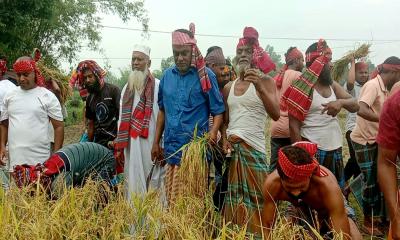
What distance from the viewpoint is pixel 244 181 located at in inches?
129

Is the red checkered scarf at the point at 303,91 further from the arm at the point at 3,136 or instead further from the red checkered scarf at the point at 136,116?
the arm at the point at 3,136

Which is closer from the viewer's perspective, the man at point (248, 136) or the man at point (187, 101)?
the man at point (248, 136)

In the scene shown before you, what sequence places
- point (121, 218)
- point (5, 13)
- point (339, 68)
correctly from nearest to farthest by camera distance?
1. point (121, 218)
2. point (339, 68)
3. point (5, 13)

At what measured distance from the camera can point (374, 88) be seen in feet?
13.1

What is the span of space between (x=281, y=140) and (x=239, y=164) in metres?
1.03

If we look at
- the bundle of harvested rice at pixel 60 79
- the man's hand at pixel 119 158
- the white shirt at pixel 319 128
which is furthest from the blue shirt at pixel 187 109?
the bundle of harvested rice at pixel 60 79

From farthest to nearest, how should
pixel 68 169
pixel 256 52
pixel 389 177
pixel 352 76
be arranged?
pixel 352 76
pixel 256 52
pixel 68 169
pixel 389 177

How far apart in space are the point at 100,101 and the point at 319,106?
6.09ft

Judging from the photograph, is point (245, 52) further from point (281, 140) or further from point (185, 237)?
point (185, 237)

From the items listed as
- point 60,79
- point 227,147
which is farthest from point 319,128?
point 60,79

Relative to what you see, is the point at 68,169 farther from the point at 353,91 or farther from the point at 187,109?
the point at 353,91

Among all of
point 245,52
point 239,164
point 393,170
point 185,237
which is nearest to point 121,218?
point 185,237

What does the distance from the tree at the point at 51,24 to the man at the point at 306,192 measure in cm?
917

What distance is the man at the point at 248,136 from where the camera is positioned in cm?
323
